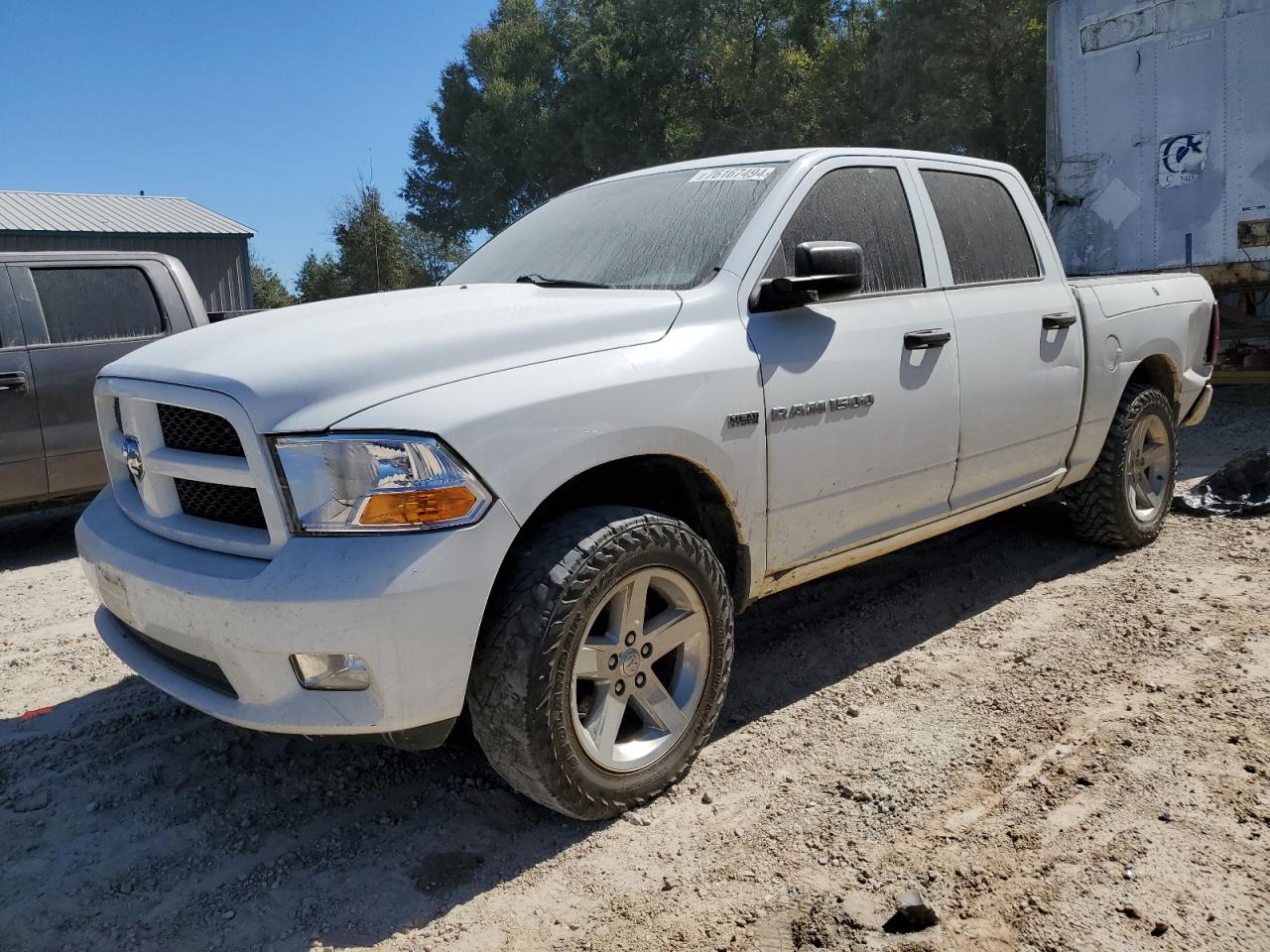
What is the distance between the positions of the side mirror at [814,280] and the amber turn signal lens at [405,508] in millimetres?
1290

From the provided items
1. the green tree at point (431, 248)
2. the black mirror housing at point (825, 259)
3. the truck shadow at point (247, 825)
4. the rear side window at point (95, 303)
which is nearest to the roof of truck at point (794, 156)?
the black mirror housing at point (825, 259)

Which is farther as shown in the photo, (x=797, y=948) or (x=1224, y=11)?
(x=1224, y=11)

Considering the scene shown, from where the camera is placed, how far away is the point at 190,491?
276 cm

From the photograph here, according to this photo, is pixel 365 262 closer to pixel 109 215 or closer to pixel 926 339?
pixel 109 215

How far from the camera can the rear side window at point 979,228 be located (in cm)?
405

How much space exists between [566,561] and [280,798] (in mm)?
1248

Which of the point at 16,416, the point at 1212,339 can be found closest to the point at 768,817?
the point at 1212,339

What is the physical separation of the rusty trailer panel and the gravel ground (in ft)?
19.2

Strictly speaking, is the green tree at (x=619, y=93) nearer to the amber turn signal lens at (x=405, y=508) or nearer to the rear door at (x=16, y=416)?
the rear door at (x=16, y=416)

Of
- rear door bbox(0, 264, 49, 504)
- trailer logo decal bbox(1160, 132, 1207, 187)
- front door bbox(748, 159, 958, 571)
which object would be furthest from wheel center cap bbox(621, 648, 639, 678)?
trailer logo decal bbox(1160, 132, 1207, 187)

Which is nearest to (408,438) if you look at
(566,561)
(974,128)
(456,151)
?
(566,561)

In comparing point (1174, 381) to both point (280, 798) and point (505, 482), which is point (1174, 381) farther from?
point (280, 798)

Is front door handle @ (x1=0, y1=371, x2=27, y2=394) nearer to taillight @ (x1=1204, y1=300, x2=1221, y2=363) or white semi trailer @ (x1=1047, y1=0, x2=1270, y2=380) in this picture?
taillight @ (x1=1204, y1=300, x2=1221, y2=363)

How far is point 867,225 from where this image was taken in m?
3.70
